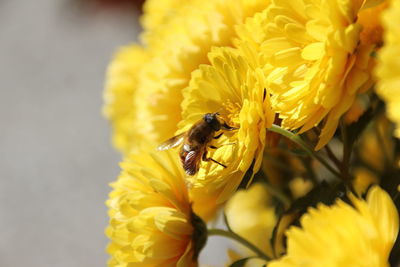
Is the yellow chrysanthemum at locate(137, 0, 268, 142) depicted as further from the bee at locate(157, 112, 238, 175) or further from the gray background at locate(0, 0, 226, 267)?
the gray background at locate(0, 0, 226, 267)

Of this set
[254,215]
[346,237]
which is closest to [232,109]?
[346,237]

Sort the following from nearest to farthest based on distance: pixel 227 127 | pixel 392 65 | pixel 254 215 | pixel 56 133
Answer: pixel 392 65
pixel 227 127
pixel 254 215
pixel 56 133

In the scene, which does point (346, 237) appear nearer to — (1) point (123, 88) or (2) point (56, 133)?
(1) point (123, 88)

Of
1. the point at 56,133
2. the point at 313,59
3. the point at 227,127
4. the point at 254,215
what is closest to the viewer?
the point at 313,59

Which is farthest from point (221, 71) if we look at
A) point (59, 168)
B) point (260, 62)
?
point (59, 168)

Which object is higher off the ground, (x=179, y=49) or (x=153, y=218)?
(x=179, y=49)

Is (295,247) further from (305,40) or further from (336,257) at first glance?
(305,40)

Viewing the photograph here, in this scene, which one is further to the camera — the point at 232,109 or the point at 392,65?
the point at 232,109
